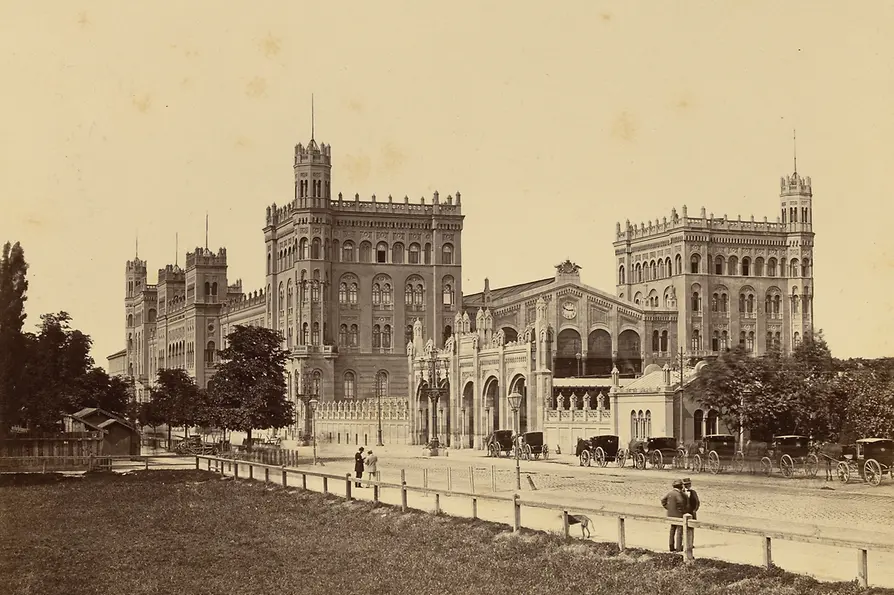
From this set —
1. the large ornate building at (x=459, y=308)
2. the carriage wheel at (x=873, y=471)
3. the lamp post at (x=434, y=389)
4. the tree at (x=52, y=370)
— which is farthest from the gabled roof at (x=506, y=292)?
the carriage wheel at (x=873, y=471)

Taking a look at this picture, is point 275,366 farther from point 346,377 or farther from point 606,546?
point 606,546

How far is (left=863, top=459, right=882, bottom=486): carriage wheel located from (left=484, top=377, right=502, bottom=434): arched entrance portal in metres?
37.8

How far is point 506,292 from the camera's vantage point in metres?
117

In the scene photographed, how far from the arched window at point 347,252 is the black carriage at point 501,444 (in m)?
41.2

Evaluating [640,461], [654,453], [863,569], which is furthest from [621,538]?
[654,453]

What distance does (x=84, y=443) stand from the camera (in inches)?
2207

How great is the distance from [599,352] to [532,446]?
4481 centimetres

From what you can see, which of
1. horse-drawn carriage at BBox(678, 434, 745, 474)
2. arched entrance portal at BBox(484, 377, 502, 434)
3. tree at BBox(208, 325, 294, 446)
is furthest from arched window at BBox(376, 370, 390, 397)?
horse-drawn carriage at BBox(678, 434, 745, 474)

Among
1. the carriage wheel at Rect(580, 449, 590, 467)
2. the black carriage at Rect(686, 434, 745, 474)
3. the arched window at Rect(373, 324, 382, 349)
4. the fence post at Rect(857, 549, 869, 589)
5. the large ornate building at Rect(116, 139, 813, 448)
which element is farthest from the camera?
the arched window at Rect(373, 324, 382, 349)

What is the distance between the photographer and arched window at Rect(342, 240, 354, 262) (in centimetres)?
10475

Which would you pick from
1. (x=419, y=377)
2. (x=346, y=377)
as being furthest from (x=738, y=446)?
(x=346, y=377)

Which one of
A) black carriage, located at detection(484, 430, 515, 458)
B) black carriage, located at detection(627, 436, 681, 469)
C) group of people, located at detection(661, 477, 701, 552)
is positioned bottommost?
black carriage, located at detection(484, 430, 515, 458)

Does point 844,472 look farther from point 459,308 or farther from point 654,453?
point 459,308

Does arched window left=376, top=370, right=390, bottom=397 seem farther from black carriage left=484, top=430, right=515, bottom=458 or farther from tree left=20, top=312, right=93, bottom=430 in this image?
black carriage left=484, top=430, right=515, bottom=458
